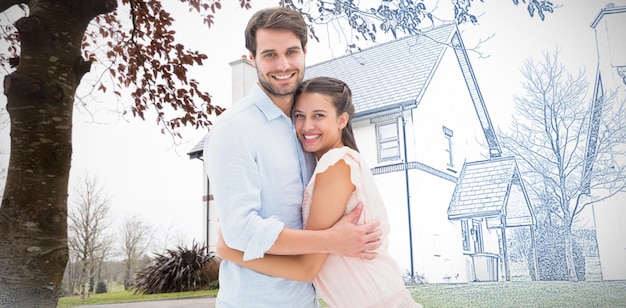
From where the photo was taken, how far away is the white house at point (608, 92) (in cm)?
258

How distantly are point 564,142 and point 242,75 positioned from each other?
1.93 m

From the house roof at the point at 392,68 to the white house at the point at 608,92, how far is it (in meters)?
0.75

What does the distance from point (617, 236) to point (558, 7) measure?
1.19 meters

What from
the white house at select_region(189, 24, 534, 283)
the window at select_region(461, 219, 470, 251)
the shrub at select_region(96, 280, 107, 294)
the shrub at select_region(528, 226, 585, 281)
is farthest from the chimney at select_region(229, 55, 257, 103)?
the shrub at select_region(528, 226, 585, 281)

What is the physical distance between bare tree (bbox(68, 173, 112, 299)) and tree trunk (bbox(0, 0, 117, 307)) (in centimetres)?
95

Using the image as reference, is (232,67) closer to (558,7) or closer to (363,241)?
(558,7)

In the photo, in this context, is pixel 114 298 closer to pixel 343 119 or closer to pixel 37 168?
pixel 37 168

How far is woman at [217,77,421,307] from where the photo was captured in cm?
111

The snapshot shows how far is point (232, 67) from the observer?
351cm

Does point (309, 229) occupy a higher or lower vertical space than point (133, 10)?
lower

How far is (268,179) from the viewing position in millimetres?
1122

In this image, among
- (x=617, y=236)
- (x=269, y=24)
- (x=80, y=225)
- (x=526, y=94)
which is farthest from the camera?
(x=80, y=225)

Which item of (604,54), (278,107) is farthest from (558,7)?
(278,107)

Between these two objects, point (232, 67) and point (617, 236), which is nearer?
point (617, 236)
